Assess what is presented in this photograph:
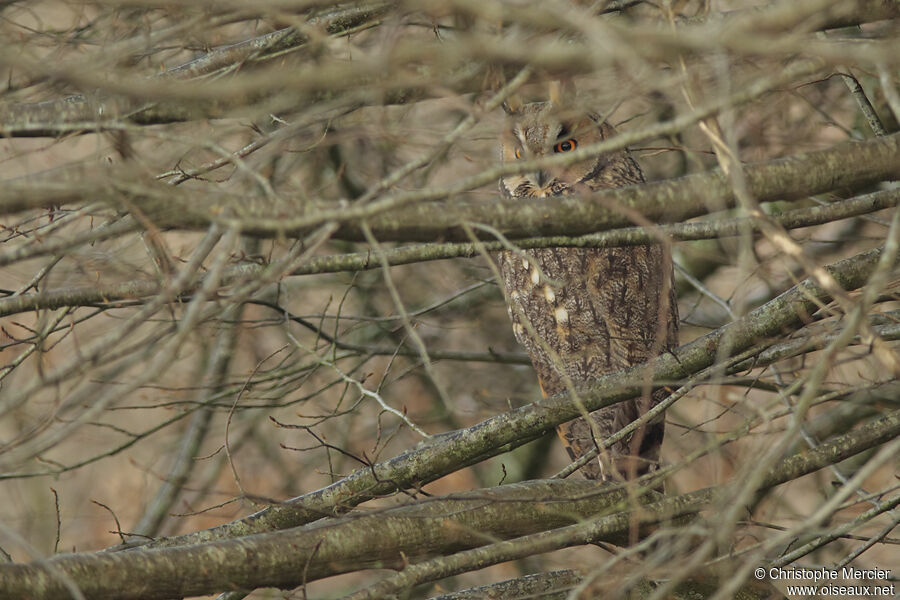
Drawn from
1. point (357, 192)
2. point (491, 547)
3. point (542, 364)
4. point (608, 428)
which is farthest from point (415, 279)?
point (491, 547)

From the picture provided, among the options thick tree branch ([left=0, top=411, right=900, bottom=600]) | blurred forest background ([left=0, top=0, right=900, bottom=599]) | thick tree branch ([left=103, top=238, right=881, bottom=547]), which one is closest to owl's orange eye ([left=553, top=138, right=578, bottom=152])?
blurred forest background ([left=0, top=0, right=900, bottom=599])

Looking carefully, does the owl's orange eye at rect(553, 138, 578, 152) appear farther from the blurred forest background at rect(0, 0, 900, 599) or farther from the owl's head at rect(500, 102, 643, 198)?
the blurred forest background at rect(0, 0, 900, 599)

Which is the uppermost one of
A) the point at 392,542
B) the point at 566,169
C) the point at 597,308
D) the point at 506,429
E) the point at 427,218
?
the point at 566,169

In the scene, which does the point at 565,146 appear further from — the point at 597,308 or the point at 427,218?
the point at 427,218

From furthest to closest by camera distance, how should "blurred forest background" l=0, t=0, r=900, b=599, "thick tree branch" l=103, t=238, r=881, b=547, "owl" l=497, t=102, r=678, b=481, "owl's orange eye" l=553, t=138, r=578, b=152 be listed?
"owl" l=497, t=102, r=678, b=481, "owl's orange eye" l=553, t=138, r=578, b=152, "thick tree branch" l=103, t=238, r=881, b=547, "blurred forest background" l=0, t=0, r=900, b=599

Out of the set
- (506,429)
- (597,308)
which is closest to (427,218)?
(506,429)

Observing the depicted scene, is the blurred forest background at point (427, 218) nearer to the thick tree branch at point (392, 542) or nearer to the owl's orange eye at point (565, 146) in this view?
the thick tree branch at point (392, 542)

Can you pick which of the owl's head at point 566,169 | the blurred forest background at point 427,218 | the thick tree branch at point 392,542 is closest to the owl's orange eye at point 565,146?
the owl's head at point 566,169

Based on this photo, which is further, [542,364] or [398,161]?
[398,161]

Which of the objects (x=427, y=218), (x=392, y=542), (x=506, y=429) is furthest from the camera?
(x=506, y=429)

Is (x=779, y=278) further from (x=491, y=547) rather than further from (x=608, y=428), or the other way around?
(x=491, y=547)

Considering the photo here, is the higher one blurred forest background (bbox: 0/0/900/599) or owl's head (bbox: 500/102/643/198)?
owl's head (bbox: 500/102/643/198)

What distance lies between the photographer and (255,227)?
70.4 inches

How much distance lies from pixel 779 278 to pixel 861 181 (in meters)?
2.43
